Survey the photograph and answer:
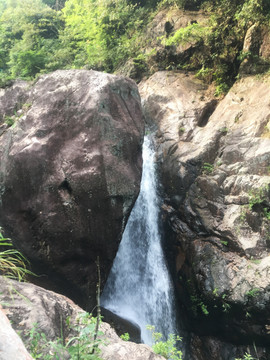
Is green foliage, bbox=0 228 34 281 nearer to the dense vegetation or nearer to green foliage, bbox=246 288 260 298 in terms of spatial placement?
green foliage, bbox=246 288 260 298

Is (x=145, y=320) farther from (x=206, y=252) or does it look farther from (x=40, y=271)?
(x=40, y=271)

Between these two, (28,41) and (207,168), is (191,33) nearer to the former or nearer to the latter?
(207,168)

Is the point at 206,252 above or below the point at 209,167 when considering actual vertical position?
below

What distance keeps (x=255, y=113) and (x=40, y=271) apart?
6720 mm

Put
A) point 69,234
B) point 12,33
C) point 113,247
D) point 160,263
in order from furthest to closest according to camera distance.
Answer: point 12,33 < point 160,263 < point 113,247 < point 69,234

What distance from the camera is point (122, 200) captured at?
6145 millimetres

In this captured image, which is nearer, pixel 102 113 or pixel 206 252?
Result: pixel 102 113

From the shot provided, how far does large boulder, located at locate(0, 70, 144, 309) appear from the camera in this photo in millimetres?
5906

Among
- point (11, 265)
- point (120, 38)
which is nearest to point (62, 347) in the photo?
point (11, 265)

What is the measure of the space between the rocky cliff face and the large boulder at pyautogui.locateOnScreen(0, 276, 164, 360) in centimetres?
363

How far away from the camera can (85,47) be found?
44.0ft

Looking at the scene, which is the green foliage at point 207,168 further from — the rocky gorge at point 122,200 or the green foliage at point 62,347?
the green foliage at point 62,347

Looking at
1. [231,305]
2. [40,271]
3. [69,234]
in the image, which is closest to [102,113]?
[69,234]

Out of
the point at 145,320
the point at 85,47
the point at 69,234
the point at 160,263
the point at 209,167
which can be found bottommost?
the point at 145,320
